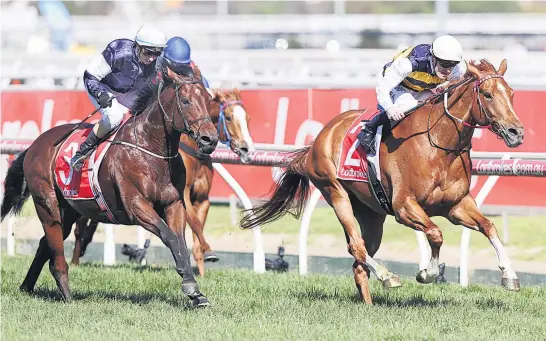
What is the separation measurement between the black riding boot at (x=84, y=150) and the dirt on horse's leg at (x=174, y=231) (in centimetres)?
59

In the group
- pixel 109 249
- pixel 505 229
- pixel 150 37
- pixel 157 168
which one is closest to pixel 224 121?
pixel 109 249

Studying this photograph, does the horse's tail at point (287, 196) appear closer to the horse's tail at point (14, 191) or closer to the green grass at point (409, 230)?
the horse's tail at point (14, 191)

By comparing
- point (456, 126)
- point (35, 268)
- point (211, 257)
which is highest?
point (456, 126)

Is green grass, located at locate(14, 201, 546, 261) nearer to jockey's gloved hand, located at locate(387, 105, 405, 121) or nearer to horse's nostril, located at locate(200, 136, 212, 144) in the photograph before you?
jockey's gloved hand, located at locate(387, 105, 405, 121)

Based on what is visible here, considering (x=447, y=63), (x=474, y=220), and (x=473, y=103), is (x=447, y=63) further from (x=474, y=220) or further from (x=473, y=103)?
(x=474, y=220)

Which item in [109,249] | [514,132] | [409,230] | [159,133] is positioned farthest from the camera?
[409,230]

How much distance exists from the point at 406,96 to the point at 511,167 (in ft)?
4.10

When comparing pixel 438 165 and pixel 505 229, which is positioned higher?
pixel 438 165

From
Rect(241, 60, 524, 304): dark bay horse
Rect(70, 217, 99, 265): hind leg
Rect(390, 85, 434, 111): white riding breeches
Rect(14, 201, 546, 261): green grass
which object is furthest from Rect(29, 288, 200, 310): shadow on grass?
Rect(14, 201, 546, 261): green grass

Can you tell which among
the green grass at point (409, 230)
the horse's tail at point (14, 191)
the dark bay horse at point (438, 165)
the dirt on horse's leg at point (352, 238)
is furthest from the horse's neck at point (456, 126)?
the green grass at point (409, 230)

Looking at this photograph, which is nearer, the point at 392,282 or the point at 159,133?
the point at 392,282

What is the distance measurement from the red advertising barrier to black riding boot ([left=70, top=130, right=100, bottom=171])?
2.85 m

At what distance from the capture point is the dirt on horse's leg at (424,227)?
655 cm

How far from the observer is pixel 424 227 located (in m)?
6.72
